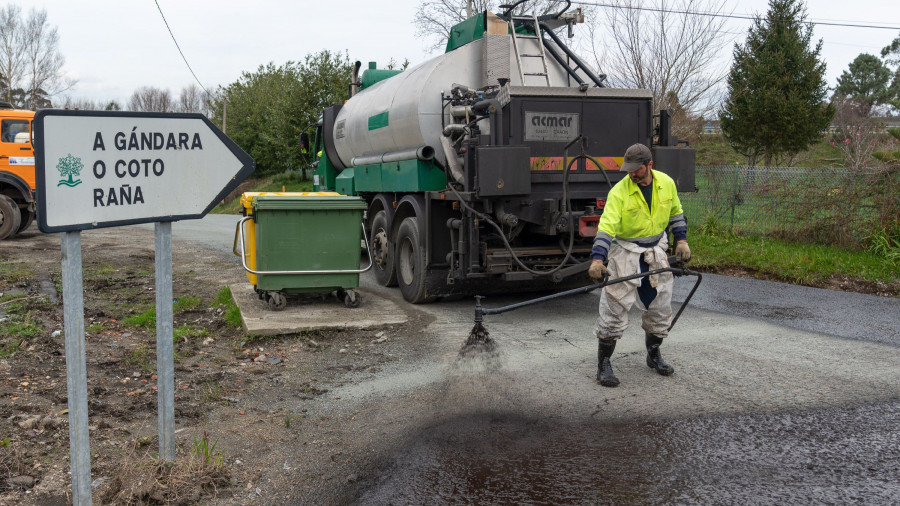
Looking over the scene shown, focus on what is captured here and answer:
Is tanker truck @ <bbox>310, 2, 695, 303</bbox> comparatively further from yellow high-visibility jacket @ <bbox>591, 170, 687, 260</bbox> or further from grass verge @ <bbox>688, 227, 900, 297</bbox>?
grass verge @ <bbox>688, 227, 900, 297</bbox>

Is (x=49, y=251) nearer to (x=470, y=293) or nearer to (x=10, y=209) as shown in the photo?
(x=10, y=209)

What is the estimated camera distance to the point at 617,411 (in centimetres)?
480

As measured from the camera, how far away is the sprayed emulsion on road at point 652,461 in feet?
11.8

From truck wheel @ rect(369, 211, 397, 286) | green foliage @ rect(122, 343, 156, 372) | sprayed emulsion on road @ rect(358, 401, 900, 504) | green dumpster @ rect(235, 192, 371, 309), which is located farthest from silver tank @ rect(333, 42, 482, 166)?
sprayed emulsion on road @ rect(358, 401, 900, 504)

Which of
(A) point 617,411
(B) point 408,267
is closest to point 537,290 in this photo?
(B) point 408,267

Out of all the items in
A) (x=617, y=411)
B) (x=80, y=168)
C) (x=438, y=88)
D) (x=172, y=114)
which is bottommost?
(x=617, y=411)

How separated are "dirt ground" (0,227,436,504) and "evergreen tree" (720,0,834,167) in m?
23.6

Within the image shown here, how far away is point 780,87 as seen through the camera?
2759cm

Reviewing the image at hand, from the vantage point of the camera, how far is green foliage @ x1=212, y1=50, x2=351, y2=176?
31.3 meters

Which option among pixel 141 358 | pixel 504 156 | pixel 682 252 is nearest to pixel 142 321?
pixel 141 358

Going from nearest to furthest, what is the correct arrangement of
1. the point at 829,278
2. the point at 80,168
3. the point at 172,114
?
1. the point at 80,168
2. the point at 172,114
3. the point at 829,278

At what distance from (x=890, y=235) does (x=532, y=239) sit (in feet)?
20.3

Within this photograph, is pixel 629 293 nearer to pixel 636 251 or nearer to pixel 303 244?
pixel 636 251

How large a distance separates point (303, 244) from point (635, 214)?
362 centimetres
